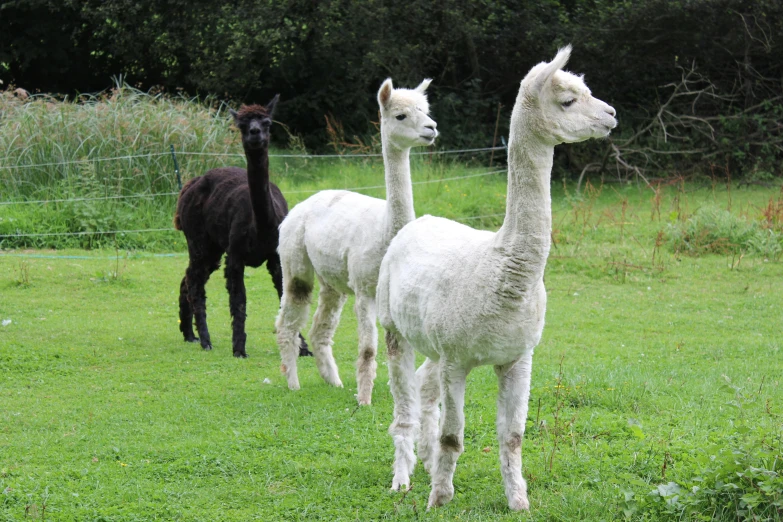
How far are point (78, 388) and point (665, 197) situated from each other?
11659 millimetres

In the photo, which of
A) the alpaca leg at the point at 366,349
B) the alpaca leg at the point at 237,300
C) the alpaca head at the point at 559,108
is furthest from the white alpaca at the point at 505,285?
the alpaca leg at the point at 237,300

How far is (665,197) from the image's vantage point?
15.5 metres

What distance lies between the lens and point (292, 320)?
648 cm

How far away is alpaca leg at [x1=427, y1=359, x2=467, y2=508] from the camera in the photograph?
3873 mm

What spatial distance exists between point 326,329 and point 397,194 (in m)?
1.47

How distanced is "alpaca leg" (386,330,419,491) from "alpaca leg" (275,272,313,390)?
1992mm

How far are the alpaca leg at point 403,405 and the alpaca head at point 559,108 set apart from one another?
1.45 meters

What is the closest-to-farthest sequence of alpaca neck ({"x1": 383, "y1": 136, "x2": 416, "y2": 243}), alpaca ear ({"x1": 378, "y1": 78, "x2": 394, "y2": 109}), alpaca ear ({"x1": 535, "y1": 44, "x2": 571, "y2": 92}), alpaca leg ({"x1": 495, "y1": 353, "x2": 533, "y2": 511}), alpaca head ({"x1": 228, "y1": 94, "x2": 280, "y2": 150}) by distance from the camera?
alpaca ear ({"x1": 535, "y1": 44, "x2": 571, "y2": 92})
alpaca leg ({"x1": 495, "y1": 353, "x2": 533, "y2": 511})
alpaca neck ({"x1": 383, "y1": 136, "x2": 416, "y2": 243})
alpaca ear ({"x1": 378, "y1": 78, "x2": 394, "y2": 109})
alpaca head ({"x1": 228, "y1": 94, "x2": 280, "y2": 150})

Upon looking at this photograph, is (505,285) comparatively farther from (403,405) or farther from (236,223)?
(236,223)

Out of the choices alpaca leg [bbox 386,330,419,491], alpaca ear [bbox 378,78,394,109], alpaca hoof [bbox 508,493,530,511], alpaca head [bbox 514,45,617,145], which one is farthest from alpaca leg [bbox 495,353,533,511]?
alpaca ear [bbox 378,78,394,109]

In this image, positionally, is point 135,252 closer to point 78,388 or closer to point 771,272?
point 78,388

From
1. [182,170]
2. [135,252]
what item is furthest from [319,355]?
[182,170]

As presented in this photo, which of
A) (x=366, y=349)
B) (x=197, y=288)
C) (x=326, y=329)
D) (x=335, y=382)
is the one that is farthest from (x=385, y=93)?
(x=197, y=288)

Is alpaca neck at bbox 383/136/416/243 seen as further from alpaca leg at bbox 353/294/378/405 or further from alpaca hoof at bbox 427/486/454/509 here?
alpaca hoof at bbox 427/486/454/509
